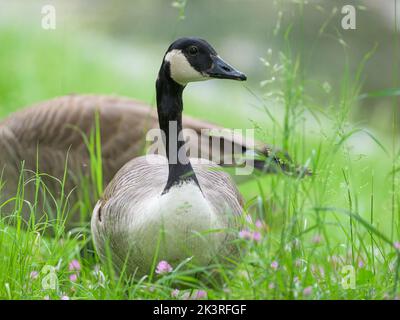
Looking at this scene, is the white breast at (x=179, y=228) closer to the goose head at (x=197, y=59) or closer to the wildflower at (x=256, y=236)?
the wildflower at (x=256, y=236)

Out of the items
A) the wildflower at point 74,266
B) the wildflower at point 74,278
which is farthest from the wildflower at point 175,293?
the wildflower at point 74,266

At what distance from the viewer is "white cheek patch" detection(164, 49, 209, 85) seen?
3.18m

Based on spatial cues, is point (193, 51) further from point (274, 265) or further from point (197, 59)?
point (274, 265)

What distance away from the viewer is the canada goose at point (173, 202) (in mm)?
2932

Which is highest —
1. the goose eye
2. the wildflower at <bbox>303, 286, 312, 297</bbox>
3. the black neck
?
the goose eye

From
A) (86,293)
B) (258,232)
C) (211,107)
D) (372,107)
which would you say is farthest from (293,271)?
(372,107)

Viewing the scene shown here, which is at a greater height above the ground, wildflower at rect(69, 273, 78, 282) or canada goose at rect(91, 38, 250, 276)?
canada goose at rect(91, 38, 250, 276)

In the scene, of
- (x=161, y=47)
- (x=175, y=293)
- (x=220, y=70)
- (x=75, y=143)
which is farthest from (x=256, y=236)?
(x=161, y=47)

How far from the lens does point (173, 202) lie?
2965 millimetres

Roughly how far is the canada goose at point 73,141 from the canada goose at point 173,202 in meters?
0.85

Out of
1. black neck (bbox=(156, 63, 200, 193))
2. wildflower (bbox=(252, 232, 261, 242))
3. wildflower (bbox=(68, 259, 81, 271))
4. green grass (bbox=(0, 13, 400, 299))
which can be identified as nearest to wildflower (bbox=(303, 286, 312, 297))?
green grass (bbox=(0, 13, 400, 299))

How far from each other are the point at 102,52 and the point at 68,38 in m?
0.40

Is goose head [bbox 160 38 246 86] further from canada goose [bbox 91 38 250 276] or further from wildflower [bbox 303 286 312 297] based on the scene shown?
wildflower [bbox 303 286 312 297]

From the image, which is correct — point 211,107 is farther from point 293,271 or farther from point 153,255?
point 293,271
